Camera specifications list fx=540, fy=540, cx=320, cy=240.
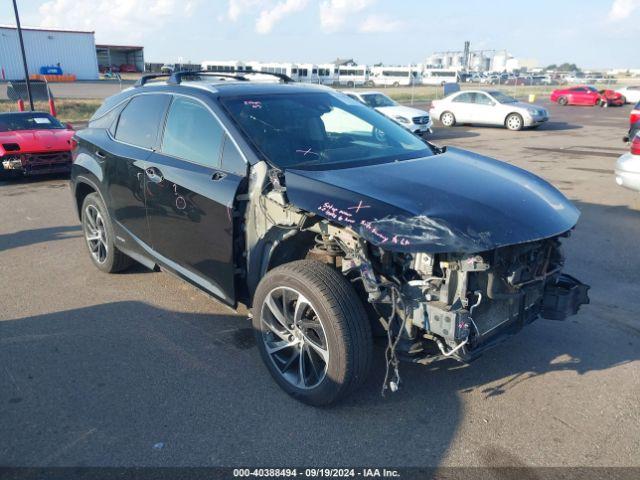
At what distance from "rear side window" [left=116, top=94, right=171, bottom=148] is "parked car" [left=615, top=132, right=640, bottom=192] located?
21.1ft

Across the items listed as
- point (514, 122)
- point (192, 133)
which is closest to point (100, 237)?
point (192, 133)

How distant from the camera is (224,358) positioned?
3871 millimetres

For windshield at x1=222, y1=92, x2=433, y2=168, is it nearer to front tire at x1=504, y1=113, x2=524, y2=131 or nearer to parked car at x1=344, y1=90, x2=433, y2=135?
parked car at x1=344, y1=90, x2=433, y2=135

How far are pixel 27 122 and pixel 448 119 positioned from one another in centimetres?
1622

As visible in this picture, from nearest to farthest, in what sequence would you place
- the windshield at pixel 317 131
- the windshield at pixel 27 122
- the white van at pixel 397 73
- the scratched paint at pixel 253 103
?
the windshield at pixel 317 131
the scratched paint at pixel 253 103
the windshield at pixel 27 122
the white van at pixel 397 73

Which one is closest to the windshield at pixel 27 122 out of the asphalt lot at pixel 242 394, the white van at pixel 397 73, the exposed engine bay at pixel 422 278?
the asphalt lot at pixel 242 394

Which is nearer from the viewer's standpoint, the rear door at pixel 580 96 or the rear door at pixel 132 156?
the rear door at pixel 132 156

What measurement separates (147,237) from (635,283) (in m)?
4.61

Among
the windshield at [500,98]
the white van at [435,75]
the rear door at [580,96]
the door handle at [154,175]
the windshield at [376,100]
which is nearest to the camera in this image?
the door handle at [154,175]

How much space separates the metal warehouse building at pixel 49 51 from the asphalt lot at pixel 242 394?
56782mm

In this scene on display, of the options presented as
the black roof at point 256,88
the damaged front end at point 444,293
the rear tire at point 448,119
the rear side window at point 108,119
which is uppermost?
the black roof at point 256,88

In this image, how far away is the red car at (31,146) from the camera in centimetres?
1020

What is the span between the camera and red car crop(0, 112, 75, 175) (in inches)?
402

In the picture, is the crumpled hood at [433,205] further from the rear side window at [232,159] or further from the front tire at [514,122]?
the front tire at [514,122]
